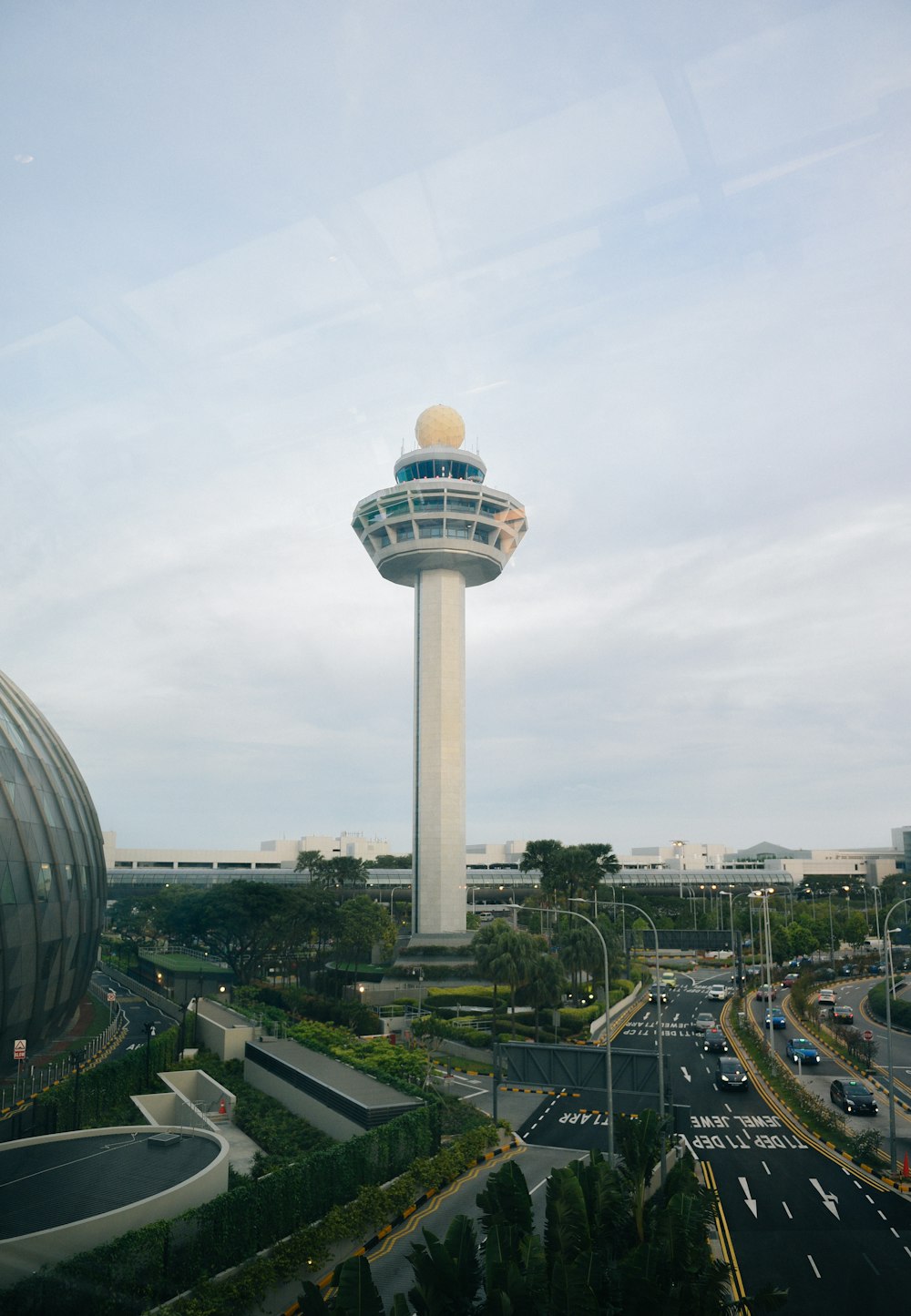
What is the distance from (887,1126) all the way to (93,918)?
3759 centimetres

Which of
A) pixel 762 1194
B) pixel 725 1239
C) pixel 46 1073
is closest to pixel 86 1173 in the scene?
pixel 725 1239

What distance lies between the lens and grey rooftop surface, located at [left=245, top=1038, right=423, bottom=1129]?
37500 millimetres

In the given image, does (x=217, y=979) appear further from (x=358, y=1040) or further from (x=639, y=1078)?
(x=639, y=1078)

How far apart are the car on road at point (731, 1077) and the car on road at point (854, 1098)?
16.2ft

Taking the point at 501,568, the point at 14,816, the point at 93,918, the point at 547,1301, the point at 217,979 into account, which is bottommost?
the point at 217,979

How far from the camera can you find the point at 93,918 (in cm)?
3609

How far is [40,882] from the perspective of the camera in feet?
101

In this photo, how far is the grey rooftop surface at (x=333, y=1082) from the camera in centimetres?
3750

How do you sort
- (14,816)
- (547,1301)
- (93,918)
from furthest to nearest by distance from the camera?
(93,918)
(14,816)
(547,1301)

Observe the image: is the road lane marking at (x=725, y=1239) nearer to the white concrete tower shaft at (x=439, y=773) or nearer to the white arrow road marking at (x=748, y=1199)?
the white arrow road marking at (x=748, y=1199)

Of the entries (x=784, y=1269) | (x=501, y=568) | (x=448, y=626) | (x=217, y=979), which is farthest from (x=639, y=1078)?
(x=501, y=568)

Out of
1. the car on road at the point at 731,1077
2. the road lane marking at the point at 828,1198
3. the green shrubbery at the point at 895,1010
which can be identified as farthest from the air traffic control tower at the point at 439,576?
the road lane marking at the point at 828,1198

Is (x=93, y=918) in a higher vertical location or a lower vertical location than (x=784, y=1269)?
higher

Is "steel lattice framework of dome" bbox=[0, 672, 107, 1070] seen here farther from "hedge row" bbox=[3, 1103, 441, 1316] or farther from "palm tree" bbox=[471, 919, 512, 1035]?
"palm tree" bbox=[471, 919, 512, 1035]
